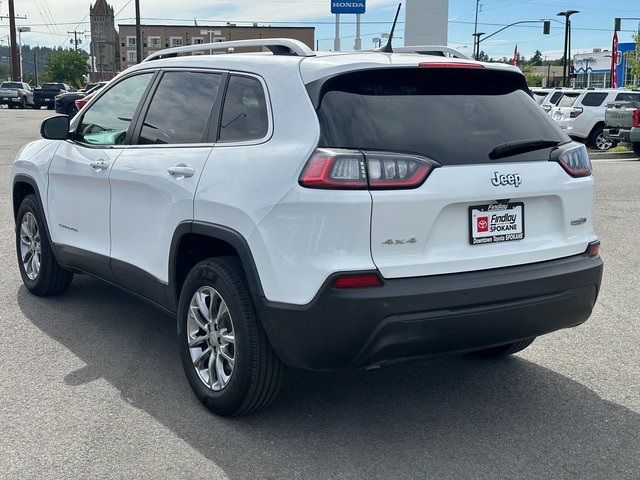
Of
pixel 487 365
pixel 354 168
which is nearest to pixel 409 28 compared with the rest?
pixel 487 365

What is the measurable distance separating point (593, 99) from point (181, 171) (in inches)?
796

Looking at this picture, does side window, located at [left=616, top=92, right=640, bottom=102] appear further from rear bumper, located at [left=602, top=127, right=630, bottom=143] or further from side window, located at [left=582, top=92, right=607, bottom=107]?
rear bumper, located at [left=602, top=127, right=630, bottom=143]

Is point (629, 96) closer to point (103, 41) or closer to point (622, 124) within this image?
point (622, 124)

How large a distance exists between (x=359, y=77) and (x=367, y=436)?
67.3 inches

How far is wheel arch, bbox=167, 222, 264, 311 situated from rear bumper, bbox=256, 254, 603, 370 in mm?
180

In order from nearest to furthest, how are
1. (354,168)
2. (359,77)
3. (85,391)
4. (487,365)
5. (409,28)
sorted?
(354,168) → (359,77) → (85,391) → (487,365) → (409,28)

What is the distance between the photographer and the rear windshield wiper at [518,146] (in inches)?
150

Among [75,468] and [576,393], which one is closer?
[75,468]

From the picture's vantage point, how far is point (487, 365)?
493cm

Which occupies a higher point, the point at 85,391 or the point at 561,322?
the point at 561,322

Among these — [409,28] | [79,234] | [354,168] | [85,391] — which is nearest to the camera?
[354,168]

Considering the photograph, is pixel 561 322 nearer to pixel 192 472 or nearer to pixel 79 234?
pixel 192 472

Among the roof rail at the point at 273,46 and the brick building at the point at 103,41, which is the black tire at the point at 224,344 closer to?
the roof rail at the point at 273,46

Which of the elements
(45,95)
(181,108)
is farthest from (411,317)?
(45,95)
